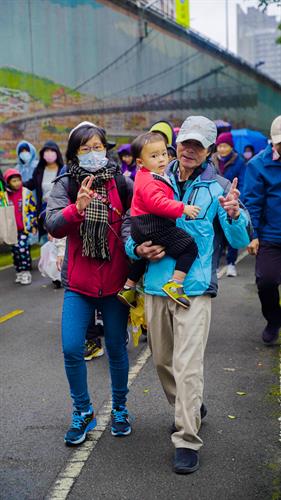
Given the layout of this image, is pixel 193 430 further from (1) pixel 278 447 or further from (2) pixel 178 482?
(1) pixel 278 447

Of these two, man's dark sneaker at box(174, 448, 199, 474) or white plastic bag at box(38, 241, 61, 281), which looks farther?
white plastic bag at box(38, 241, 61, 281)

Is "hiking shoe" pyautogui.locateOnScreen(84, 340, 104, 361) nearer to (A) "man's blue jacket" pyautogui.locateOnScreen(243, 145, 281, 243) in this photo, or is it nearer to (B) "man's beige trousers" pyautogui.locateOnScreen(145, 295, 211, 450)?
(A) "man's blue jacket" pyautogui.locateOnScreen(243, 145, 281, 243)

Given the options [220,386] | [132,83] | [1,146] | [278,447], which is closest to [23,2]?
[1,146]

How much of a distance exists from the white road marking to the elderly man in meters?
0.55

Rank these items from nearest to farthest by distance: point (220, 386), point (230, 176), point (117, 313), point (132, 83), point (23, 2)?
point (117, 313) < point (220, 386) < point (230, 176) < point (23, 2) < point (132, 83)

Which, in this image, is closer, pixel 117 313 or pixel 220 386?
pixel 117 313

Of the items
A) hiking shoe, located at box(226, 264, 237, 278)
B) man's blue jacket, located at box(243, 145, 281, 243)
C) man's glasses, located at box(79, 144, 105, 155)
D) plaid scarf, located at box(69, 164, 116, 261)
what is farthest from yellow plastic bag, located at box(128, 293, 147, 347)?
hiking shoe, located at box(226, 264, 237, 278)

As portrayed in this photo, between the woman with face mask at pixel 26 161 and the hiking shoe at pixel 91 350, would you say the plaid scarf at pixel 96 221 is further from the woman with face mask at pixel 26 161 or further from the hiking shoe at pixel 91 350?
the woman with face mask at pixel 26 161

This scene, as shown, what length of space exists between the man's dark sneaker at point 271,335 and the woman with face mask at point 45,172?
3.92m

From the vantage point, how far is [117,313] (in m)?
3.98

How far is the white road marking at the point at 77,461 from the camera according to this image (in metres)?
3.40

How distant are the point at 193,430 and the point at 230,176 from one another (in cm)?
680

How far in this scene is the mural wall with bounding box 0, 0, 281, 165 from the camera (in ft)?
48.0

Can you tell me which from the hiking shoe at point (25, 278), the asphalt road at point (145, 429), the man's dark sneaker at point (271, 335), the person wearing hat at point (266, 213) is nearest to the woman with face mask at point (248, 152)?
the hiking shoe at point (25, 278)
